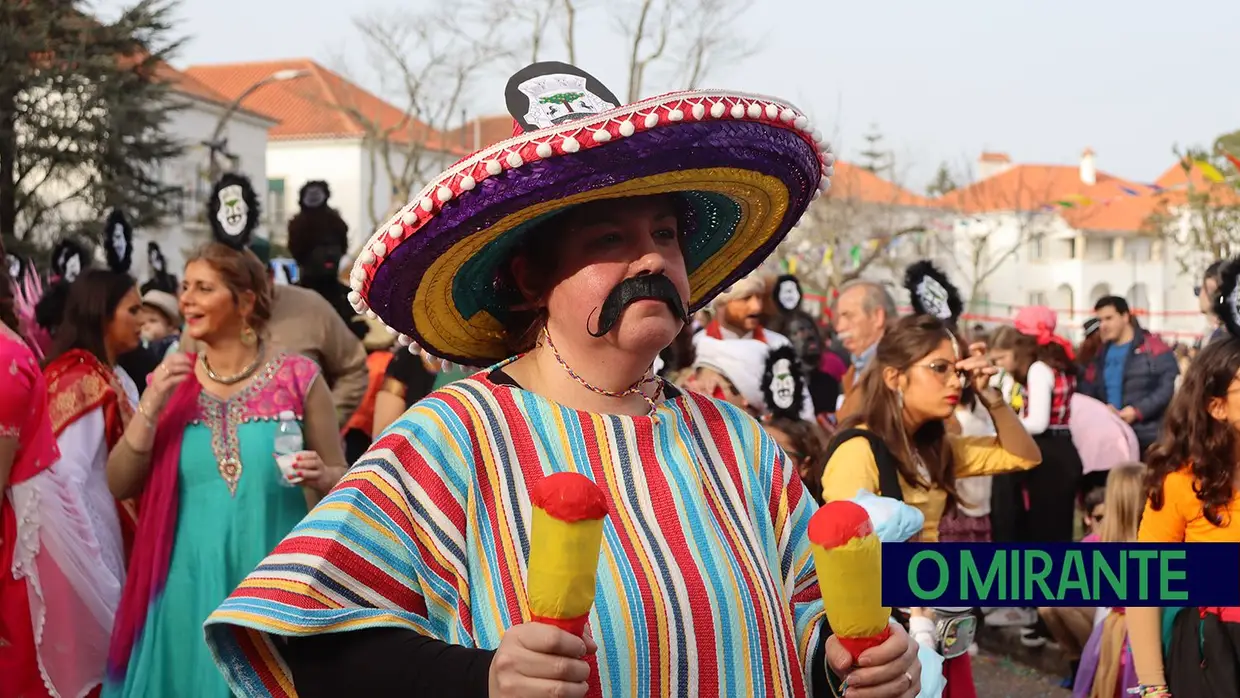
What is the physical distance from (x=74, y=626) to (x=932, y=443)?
3.17 m

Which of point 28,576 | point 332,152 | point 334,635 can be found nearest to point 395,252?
point 334,635

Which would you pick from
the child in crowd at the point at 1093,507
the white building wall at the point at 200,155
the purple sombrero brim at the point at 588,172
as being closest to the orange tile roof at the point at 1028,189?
the white building wall at the point at 200,155

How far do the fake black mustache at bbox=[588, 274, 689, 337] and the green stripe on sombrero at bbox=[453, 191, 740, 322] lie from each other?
0.59ft

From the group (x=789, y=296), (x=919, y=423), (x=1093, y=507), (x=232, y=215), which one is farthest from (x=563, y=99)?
(x=789, y=296)

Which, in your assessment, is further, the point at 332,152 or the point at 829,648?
the point at 332,152

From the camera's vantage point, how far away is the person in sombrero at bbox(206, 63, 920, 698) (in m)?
2.10

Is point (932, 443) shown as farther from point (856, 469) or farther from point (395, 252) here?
point (395, 252)

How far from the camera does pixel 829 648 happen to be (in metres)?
2.07

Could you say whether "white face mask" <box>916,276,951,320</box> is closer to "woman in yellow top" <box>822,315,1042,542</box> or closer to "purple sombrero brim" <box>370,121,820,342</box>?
"woman in yellow top" <box>822,315,1042,542</box>

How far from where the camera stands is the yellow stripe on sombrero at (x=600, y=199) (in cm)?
233

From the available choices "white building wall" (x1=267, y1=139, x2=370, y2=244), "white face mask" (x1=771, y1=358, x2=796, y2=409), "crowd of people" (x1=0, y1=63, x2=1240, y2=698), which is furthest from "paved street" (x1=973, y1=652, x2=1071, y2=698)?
"white building wall" (x1=267, y1=139, x2=370, y2=244)

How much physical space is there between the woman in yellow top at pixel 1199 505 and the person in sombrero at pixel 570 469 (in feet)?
7.38

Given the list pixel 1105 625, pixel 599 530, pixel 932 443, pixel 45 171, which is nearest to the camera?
pixel 599 530

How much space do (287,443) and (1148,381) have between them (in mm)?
7914
